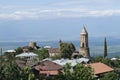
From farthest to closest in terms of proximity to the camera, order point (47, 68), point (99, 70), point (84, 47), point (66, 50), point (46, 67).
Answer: point (84, 47) < point (66, 50) < point (99, 70) < point (46, 67) < point (47, 68)

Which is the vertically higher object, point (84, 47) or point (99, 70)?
point (84, 47)

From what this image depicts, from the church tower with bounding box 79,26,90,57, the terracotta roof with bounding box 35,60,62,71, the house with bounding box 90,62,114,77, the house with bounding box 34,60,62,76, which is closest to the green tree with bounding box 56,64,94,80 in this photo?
the house with bounding box 34,60,62,76

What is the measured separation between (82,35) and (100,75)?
2997 centimetres

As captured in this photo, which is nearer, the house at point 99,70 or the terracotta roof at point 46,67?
the terracotta roof at point 46,67

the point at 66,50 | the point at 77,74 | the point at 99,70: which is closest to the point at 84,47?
the point at 66,50

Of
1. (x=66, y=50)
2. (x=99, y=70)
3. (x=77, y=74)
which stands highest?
(x=77, y=74)

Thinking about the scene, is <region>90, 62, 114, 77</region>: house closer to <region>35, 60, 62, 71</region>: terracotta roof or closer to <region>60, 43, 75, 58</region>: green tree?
<region>35, 60, 62, 71</region>: terracotta roof

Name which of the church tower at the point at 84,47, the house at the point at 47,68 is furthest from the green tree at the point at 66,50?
the house at the point at 47,68

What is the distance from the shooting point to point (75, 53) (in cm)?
8262

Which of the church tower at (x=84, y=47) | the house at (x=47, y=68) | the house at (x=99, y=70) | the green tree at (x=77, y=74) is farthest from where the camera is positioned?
the church tower at (x=84, y=47)

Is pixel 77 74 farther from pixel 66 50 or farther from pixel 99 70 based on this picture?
pixel 66 50

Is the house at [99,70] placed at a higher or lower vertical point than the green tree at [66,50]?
lower

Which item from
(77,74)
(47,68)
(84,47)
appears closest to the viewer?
(77,74)

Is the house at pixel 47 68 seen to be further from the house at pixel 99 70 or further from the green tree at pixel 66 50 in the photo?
the green tree at pixel 66 50
